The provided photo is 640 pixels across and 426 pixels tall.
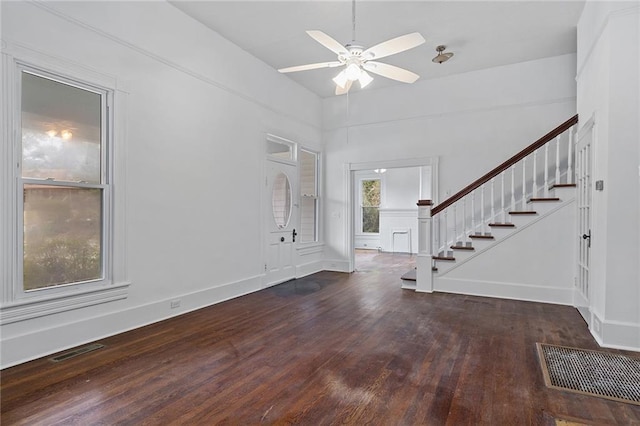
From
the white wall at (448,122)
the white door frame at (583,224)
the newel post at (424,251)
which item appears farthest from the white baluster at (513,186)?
the newel post at (424,251)

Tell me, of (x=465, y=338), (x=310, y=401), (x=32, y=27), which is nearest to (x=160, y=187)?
(x=32, y=27)

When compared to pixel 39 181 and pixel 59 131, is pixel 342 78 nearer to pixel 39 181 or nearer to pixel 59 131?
pixel 59 131

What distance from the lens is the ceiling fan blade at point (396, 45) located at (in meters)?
2.73

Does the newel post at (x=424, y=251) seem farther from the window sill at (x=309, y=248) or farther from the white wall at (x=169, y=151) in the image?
the white wall at (x=169, y=151)

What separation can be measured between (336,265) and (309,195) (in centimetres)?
155

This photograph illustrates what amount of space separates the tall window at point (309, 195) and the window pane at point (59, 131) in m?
3.87

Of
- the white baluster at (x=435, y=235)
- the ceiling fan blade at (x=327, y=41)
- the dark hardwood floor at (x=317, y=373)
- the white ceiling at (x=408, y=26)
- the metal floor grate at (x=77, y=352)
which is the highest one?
the white ceiling at (x=408, y=26)

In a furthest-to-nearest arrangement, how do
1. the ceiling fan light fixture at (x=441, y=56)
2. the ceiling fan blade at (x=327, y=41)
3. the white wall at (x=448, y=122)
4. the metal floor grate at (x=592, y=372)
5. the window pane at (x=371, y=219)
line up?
the window pane at (x=371, y=219)
the white wall at (x=448, y=122)
the ceiling fan light fixture at (x=441, y=56)
the ceiling fan blade at (x=327, y=41)
the metal floor grate at (x=592, y=372)

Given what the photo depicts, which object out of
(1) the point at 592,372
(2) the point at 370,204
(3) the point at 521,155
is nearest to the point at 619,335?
(1) the point at 592,372

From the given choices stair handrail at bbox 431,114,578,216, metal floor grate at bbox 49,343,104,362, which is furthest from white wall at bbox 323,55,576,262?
metal floor grate at bbox 49,343,104,362

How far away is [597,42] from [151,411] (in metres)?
5.09

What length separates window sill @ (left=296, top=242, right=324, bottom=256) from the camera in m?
6.41

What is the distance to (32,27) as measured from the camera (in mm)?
2791

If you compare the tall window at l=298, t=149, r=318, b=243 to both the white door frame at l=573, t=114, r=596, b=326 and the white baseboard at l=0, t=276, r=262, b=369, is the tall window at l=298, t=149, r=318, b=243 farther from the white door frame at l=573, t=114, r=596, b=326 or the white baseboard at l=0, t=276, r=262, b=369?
the white door frame at l=573, t=114, r=596, b=326
